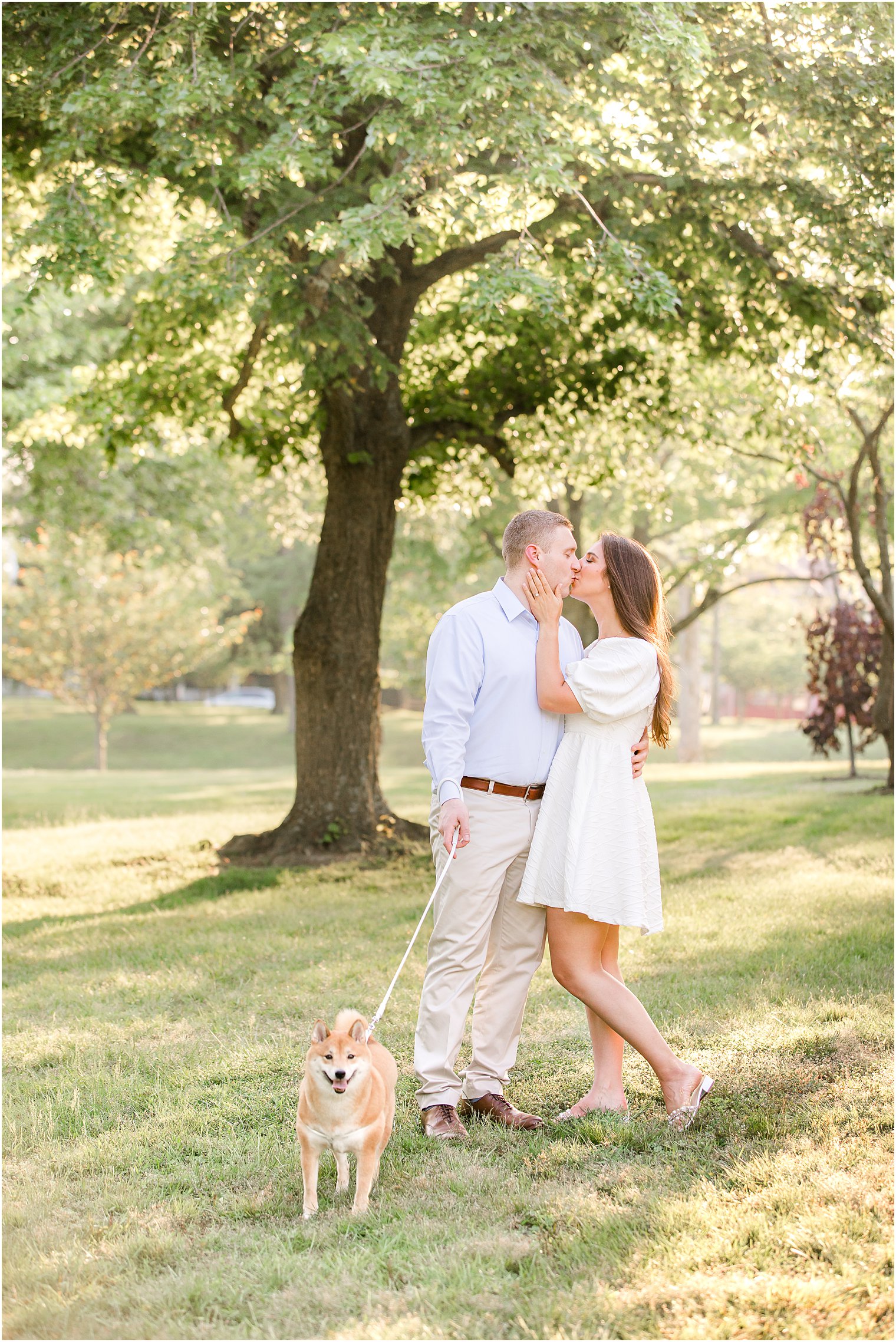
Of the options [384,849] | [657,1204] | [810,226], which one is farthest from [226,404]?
[657,1204]

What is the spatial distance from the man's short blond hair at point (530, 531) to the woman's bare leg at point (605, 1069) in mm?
1492

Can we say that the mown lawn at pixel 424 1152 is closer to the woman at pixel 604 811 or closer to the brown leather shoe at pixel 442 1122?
the brown leather shoe at pixel 442 1122

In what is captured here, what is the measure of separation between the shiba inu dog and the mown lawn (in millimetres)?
130

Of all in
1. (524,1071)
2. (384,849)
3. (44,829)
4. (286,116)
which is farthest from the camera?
(44,829)

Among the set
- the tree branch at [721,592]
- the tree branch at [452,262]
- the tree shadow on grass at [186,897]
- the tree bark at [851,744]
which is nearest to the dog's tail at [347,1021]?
the tree shadow on grass at [186,897]

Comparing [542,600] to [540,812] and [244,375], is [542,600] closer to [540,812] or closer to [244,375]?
[540,812]

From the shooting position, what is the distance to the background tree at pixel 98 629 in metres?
27.3

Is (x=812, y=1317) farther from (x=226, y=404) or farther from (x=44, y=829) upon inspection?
(x=44, y=829)

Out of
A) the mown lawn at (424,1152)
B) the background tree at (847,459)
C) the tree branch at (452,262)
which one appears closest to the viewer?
the mown lawn at (424,1152)

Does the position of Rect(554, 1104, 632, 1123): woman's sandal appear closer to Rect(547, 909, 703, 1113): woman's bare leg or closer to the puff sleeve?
Rect(547, 909, 703, 1113): woman's bare leg

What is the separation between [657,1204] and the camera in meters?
3.55

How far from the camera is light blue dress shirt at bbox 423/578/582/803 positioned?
433cm

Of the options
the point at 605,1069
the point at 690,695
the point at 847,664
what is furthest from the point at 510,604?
the point at 690,695

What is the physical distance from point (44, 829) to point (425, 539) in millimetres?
11103
